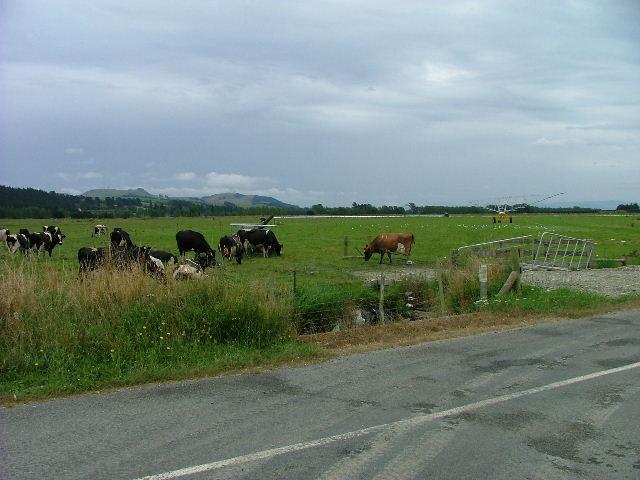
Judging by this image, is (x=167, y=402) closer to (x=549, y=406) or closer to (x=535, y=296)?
(x=549, y=406)

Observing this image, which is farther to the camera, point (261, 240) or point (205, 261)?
point (261, 240)

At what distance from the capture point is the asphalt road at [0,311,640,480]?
4926 millimetres

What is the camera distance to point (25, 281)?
9086 millimetres

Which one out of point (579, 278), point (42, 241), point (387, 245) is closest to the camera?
point (579, 278)

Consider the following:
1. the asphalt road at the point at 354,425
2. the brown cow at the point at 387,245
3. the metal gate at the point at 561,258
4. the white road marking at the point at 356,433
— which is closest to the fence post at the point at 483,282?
the asphalt road at the point at 354,425

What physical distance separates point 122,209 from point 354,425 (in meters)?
146

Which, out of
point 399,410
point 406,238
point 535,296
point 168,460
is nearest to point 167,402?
point 168,460

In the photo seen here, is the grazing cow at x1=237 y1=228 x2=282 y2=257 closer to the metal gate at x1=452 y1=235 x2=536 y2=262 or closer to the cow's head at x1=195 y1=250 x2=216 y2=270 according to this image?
the cow's head at x1=195 y1=250 x2=216 y2=270

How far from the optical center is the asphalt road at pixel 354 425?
493cm

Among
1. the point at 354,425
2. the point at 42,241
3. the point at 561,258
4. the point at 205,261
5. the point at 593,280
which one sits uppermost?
the point at 42,241

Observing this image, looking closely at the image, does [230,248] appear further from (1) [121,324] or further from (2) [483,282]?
(1) [121,324]

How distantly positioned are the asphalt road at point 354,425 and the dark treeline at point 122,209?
9951 centimetres

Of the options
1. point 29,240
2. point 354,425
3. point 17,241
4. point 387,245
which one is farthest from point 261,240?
point 354,425

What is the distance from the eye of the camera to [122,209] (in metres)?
144
